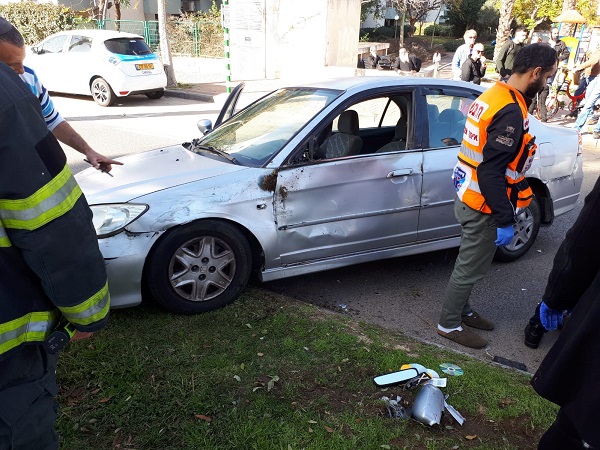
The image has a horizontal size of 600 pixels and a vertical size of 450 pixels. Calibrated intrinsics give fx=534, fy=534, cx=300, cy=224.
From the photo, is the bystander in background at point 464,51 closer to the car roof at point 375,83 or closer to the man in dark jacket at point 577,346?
the car roof at point 375,83

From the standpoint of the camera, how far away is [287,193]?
383cm

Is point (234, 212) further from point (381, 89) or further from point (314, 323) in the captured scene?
point (381, 89)

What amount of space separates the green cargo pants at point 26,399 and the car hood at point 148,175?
206cm

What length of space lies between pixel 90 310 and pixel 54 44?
1465cm

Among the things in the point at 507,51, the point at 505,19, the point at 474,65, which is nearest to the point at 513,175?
the point at 474,65

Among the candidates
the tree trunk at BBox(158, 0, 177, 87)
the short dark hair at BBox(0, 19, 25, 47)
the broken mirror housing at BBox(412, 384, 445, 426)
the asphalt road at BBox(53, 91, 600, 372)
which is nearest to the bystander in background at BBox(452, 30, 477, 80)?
the asphalt road at BBox(53, 91, 600, 372)

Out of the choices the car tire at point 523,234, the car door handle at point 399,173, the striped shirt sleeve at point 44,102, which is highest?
the striped shirt sleeve at point 44,102

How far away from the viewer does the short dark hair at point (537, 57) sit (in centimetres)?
319

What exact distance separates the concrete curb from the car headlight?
38.6 ft

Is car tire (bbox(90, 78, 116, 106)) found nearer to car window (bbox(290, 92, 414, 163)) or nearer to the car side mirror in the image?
the car side mirror

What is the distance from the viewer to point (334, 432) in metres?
2.58

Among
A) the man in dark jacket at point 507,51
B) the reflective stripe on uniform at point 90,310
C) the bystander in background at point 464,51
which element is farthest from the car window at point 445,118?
the bystander in background at point 464,51

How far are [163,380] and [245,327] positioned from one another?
0.75m

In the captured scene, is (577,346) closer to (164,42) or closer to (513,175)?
(513,175)
